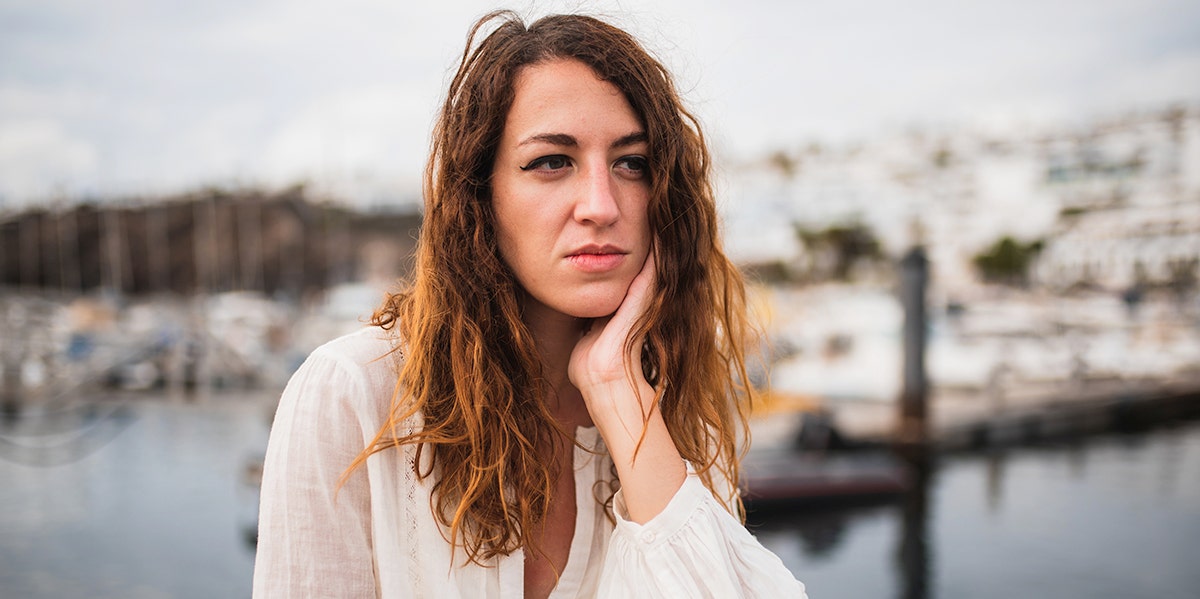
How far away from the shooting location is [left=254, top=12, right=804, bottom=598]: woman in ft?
4.37

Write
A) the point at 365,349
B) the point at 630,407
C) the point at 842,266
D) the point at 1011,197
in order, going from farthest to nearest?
1. the point at 1011,197
2. the point at 842,266
3. the point at 630,407
4. the point at 365,349

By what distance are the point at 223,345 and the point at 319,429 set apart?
2983 centimetres

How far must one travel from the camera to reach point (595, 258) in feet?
4.88

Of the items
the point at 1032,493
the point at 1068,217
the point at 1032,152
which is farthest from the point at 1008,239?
the point at 1032,493

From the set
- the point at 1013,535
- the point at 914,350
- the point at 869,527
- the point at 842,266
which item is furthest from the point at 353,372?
the point at 842,266

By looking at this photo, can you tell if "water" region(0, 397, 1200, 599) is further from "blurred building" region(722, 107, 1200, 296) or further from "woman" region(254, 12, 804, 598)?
"blurred building" region(722, 107, 1200, 296)

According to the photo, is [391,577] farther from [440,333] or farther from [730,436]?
[730,436]

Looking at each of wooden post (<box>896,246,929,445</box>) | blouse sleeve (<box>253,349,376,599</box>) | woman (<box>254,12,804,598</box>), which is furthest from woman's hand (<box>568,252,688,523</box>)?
wooden post (<box>896,246,929,445</box>)

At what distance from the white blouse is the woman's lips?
0.37 meters

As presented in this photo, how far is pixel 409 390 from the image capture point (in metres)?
1.39

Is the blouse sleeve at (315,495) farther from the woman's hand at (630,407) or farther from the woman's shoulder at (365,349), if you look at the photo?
the woman's hand at (630,407)

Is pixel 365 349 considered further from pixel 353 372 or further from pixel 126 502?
pixel 126 502

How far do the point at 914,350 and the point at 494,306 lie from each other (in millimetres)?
16439

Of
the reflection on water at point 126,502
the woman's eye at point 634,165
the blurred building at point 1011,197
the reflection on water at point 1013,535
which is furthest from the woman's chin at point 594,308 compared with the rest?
the blurred building at point 1011,197
